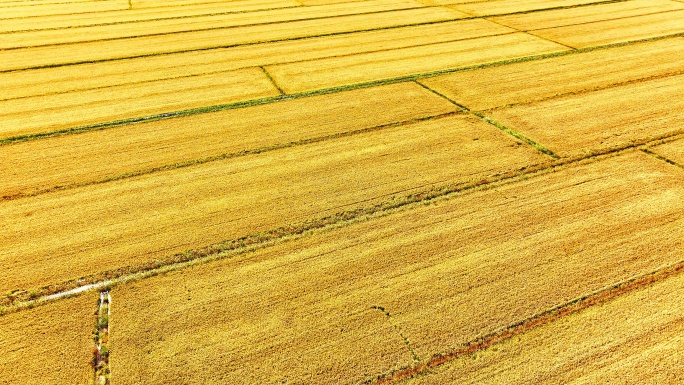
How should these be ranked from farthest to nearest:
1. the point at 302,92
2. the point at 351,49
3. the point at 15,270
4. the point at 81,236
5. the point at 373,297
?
the point at 351,49 < the point at 302,92 < the point at 81,236 < the point at 15,270 < the point at 373,297

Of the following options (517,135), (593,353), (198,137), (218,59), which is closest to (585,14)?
(517,135)

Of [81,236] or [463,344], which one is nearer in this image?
[463,344]

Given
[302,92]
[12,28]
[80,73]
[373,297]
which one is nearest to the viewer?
[373,297]

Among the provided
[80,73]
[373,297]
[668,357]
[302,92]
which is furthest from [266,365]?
[80,73]

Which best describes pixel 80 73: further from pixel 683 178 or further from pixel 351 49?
pixel 683 178

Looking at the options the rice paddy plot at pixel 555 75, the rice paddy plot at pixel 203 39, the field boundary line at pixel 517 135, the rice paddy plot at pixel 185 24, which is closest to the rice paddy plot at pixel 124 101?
the rice paddy plot at pixel 203 39

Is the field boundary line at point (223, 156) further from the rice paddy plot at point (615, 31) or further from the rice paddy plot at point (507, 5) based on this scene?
the rice paddy plot at point (507, 5)

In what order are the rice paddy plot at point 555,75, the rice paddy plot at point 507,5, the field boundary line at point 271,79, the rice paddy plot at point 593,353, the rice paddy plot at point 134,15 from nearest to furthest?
1. the rice paddy plot at point 593,353
2. the rice paddy plot at point 555,75
3. the field boundary line at point 271,79
4. the rice paddy plot at point 134,15
5. the rice paddy plot at point 507,5
